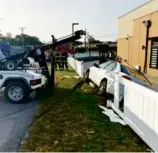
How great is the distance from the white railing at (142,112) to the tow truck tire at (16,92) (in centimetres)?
394

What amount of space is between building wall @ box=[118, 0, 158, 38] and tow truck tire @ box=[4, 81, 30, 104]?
15.9 meters

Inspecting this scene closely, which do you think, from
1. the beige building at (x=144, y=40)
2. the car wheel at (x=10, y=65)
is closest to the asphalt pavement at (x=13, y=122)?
the car wheel at (x=10, y=65)

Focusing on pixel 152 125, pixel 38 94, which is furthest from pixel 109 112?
pixel 38 94

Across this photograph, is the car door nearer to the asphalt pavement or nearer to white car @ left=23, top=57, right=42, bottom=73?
white car @ left=23, top=57, right=42, bottom=73

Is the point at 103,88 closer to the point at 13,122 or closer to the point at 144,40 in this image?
the point at 13,122

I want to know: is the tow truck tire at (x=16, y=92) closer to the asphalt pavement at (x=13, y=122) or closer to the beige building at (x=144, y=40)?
the asphalt pavement at (x=13, y=122)

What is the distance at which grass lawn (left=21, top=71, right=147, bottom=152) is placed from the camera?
4.99 meters

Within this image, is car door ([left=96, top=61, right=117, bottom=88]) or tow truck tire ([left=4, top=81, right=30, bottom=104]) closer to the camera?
tow truck tire ([left=4, top=81, right=30, bottom=104])

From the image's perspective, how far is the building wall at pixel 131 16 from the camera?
885 inches

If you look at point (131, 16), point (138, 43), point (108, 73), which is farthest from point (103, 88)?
point (131, 16)

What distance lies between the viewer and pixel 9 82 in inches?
362

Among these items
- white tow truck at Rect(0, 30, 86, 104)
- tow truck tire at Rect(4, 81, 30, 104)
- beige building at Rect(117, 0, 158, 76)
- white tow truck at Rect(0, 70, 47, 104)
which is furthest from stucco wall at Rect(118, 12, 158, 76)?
tow truck tire at Rect(4, 81, 30, 104)

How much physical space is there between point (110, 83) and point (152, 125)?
450 cm

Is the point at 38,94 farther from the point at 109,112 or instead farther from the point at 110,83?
the point at 109,112
